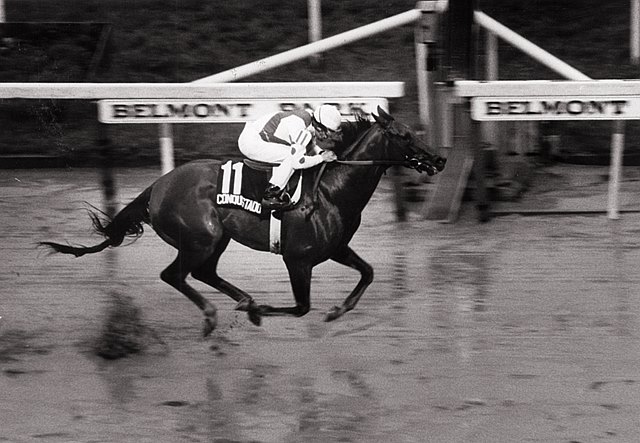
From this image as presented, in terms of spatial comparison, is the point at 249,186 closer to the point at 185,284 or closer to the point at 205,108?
the point at 185,284

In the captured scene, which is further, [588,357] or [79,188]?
[79,188]

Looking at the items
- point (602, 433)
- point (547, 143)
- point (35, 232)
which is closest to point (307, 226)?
point (602, 433)

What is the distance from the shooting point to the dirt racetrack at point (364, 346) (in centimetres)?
621

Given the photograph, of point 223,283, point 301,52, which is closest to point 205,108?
point 301,52

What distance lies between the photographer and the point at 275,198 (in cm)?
720

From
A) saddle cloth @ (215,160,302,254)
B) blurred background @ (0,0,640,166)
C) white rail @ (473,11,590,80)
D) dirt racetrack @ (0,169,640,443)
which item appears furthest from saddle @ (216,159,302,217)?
blurred background @ (0,0,640,166)

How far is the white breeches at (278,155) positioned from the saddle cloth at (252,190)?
0.06 m

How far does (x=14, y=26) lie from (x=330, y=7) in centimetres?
355

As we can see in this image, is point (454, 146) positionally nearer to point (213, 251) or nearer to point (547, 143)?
point (547, 143)

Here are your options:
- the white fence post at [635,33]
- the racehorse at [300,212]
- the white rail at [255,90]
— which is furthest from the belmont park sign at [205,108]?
the white fence post at [635,33]

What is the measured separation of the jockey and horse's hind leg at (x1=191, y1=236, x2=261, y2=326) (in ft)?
1.46

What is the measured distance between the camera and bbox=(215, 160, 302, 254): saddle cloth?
23.9ft

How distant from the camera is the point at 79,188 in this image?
12.0 metres

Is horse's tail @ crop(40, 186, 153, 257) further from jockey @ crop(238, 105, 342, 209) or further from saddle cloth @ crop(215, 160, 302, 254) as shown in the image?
jockey @ crop(238, 105, 342, 209)
